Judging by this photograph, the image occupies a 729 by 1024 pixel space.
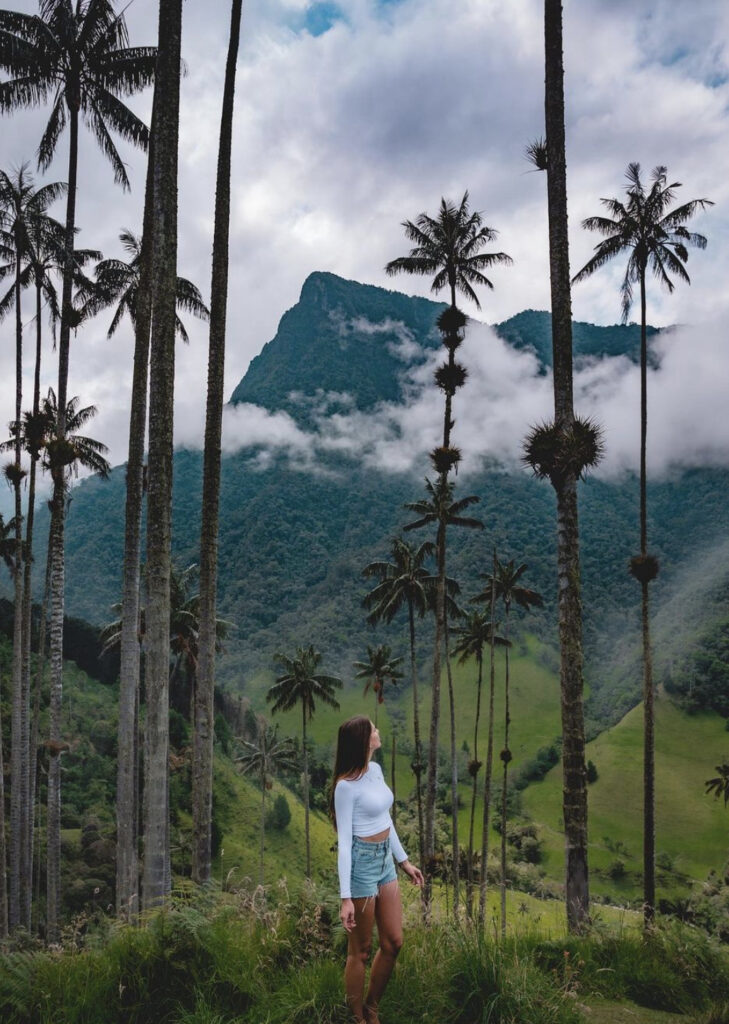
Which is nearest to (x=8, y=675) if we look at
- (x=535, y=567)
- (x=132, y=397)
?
(x=132, y=397)

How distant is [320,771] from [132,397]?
8406 cm

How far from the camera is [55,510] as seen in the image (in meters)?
17.6

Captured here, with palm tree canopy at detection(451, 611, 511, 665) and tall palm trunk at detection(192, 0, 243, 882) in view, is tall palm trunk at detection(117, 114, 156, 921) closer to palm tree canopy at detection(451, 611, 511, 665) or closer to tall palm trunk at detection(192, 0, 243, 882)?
tall palm trunk at detection(192, 0, 243, 882)

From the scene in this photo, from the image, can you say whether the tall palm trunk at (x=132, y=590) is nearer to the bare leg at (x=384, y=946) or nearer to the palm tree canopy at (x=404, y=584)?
the bare leg at (x=384, y=946)

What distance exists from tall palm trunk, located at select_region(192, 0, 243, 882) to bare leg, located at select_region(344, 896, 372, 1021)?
20.9 ft

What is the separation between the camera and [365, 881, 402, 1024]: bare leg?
3924 millimetres

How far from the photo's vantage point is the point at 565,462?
29.7 ft

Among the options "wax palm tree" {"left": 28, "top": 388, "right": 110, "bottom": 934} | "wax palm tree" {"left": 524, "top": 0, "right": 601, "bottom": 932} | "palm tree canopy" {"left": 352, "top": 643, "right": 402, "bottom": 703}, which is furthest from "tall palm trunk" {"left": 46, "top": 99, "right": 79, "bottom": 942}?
"palm tree canopy" {"left": 352, "top": 643, "right": 402, "bottom": 703}

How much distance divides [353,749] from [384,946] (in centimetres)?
117

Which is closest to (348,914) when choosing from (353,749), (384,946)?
(384,946)

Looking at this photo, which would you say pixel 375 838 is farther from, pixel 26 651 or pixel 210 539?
pixel 26 651

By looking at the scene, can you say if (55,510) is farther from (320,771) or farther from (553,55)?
(320,771)

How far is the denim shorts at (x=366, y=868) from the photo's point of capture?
4.00m

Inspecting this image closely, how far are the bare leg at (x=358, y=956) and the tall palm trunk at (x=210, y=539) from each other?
20.9ft
